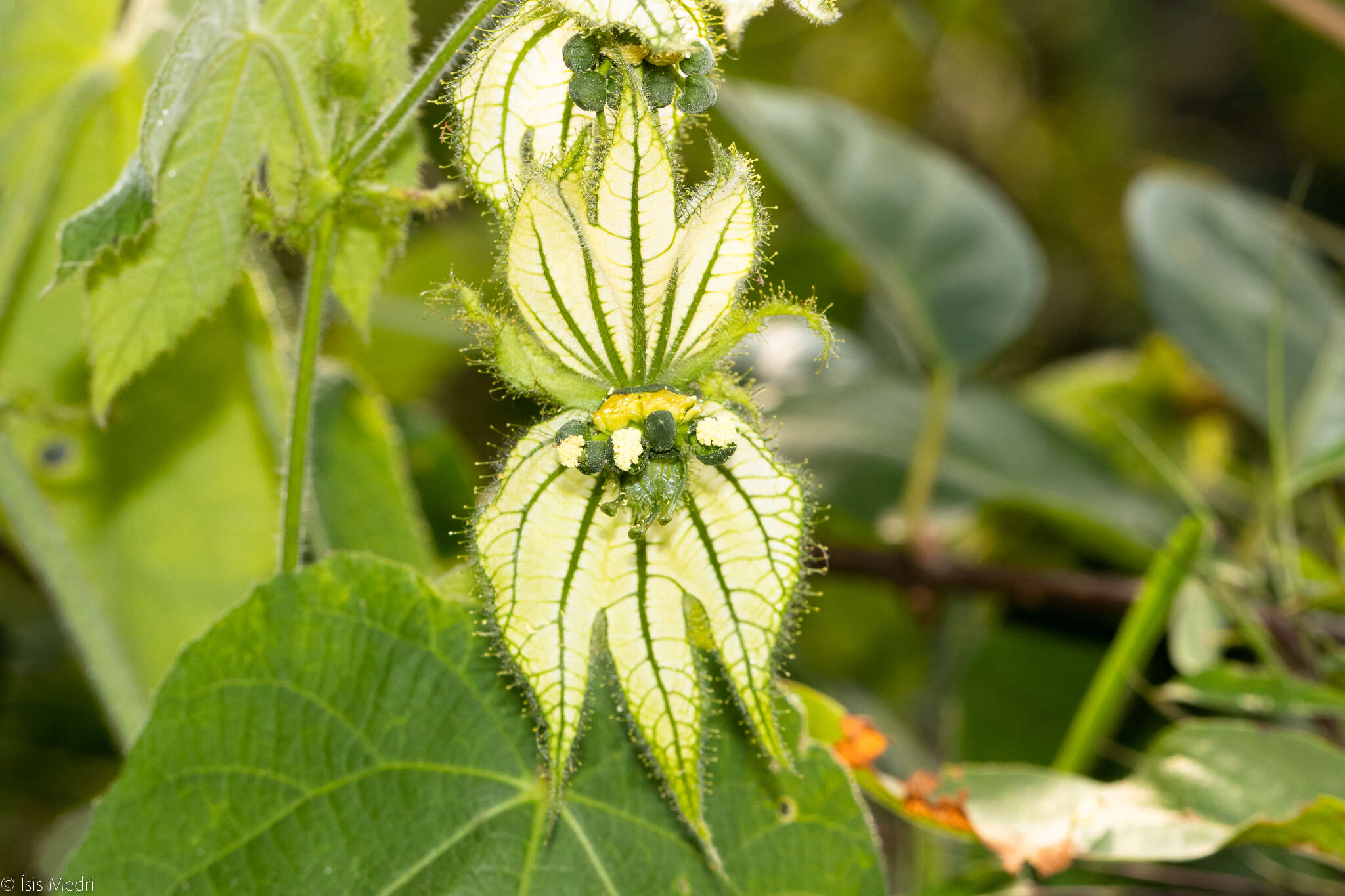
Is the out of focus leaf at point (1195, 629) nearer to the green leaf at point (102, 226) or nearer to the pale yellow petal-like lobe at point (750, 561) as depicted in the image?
the pale yellow petal-like lobe at point (750, 561)

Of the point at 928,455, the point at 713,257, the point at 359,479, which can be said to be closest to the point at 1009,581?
the point at 928,455

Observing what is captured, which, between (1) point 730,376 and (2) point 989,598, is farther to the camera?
(2) point 989,598

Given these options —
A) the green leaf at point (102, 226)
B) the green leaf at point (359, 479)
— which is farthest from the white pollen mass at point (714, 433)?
the green leaf at point (359, 479)

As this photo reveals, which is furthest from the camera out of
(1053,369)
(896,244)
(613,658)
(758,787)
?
(1053,369)

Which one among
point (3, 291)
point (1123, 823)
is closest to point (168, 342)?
point (3, 291)

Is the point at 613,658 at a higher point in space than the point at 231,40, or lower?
lower

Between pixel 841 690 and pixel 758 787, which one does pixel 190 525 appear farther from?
pixel 841 690

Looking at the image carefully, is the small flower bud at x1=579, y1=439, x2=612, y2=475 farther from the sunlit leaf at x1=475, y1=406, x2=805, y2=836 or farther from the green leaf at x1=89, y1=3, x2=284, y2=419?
the green leaf at x1=89, y1=3, x2=284, y2=419
